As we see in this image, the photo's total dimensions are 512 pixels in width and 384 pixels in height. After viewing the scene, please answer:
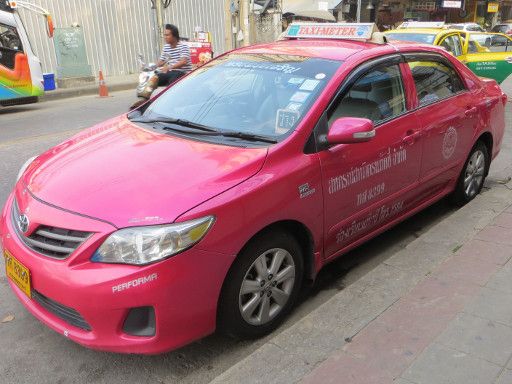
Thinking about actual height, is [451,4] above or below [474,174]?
above

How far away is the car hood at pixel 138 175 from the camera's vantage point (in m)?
2.54

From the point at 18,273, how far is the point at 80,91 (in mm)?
13788

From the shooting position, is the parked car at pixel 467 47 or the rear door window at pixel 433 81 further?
the parked car at pixel 467 47

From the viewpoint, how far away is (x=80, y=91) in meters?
15.5

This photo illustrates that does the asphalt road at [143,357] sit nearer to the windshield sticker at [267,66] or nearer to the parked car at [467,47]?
the windshield sticker at [267,66]

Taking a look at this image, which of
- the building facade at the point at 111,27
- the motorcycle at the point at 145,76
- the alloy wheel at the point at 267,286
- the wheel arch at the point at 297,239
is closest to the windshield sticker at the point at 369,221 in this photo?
the wheel arch at the point at 297,239

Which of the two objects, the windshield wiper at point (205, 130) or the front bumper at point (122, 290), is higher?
the windshield wiper at point (205, 130)

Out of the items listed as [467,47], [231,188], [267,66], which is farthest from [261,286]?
[467,47]

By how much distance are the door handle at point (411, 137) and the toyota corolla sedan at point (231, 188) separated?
2 centimetres

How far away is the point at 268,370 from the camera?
8.55ft

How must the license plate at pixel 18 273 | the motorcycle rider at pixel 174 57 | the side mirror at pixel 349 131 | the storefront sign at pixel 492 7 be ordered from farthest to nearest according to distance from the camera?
the storefront sign at pixel 492 7 < the motorcycle rider at pixel 174 57 < the side mirror at pixel 349 131 < the license plate at pixel 18 273

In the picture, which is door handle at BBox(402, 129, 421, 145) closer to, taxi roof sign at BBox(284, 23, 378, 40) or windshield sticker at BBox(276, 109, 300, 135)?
taxi roof sign at BBox(284, 23, 378, 40)

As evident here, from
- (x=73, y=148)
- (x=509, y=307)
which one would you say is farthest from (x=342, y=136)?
(x=73, y=148)

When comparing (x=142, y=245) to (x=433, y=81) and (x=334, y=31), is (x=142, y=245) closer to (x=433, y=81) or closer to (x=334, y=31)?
(x=334, y=31)
